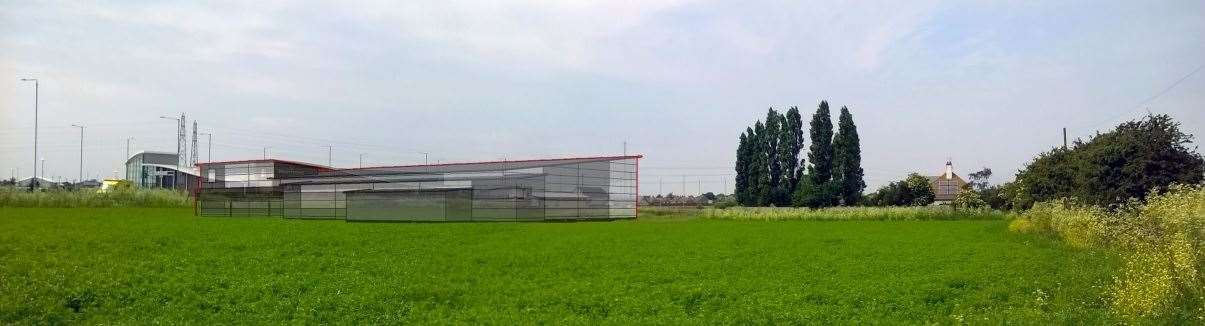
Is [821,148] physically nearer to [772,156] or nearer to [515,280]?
[772,156]

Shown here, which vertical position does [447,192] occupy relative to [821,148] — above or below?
below

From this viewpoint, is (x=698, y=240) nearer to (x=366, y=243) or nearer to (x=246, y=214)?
(x=366, y=243)

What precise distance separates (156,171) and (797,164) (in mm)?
77485

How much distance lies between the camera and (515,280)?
18.0 metres

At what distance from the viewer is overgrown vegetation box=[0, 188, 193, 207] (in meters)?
41.7

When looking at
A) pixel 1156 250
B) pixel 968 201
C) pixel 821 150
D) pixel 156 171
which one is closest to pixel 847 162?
pixel 821 150

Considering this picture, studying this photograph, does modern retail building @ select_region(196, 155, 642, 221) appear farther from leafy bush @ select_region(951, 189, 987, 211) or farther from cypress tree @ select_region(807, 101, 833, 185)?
leafy bush @ select_region(951, 189, 987, 211)

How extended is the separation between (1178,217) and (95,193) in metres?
53.7

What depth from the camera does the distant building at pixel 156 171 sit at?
86.2m

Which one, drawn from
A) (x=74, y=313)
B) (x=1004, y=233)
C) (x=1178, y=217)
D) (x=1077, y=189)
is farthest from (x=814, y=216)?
(x=74, y=313)

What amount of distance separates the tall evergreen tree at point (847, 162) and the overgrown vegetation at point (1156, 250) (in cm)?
3098

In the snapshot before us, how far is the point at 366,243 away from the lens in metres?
23.0

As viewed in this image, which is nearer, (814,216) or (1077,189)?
(1077,189)

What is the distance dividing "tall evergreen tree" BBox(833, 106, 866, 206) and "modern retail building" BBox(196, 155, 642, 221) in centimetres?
1674
